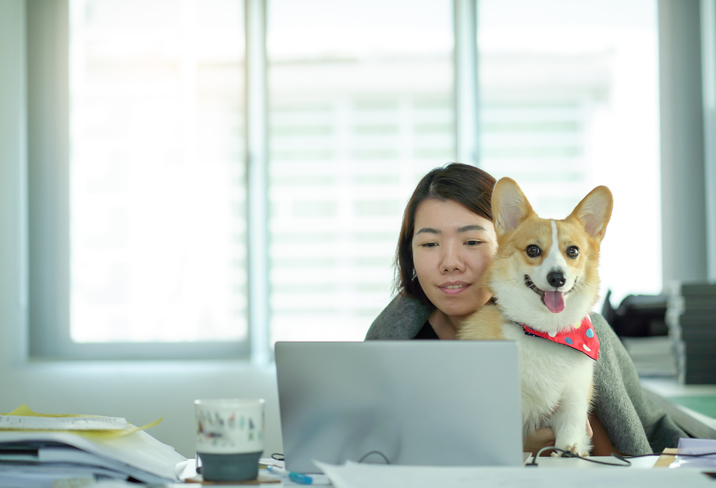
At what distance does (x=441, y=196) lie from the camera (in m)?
1.42

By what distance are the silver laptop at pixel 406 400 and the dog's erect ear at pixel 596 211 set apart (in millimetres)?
450

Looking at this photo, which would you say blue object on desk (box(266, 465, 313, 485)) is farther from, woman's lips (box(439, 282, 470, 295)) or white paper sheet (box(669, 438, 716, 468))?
woman's lips (box(439, 282, 470, 295))

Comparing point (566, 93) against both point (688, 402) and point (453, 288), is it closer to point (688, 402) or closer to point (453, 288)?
point (688, 402)

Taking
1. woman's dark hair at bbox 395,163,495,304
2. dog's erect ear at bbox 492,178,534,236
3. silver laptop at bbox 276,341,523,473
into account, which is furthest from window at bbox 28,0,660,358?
silver laptop at bbox 276,341,523,473

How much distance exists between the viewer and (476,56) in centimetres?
282

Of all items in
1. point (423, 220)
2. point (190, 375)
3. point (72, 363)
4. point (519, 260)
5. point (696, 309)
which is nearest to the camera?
point (519, 260)

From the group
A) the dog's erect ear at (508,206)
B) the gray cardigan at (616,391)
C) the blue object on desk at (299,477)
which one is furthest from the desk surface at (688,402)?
the blue object on desk at (299,477)

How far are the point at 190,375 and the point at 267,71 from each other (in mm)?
1480

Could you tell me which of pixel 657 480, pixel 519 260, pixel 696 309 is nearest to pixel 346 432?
pixel 657 480

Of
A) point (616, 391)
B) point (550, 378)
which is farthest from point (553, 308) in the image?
point (616, 391)

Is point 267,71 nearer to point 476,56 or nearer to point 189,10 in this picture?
point 189,10

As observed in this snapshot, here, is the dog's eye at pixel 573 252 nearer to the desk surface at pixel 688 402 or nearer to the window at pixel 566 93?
the desk surface at pixel 688 402

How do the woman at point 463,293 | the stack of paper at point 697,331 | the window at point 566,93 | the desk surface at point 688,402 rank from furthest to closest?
the window at point 566,93 → the stack of paper at point 697,331 → the desk surface at point 688,402 → the woman at point 463,293

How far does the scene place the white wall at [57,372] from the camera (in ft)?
7.23
